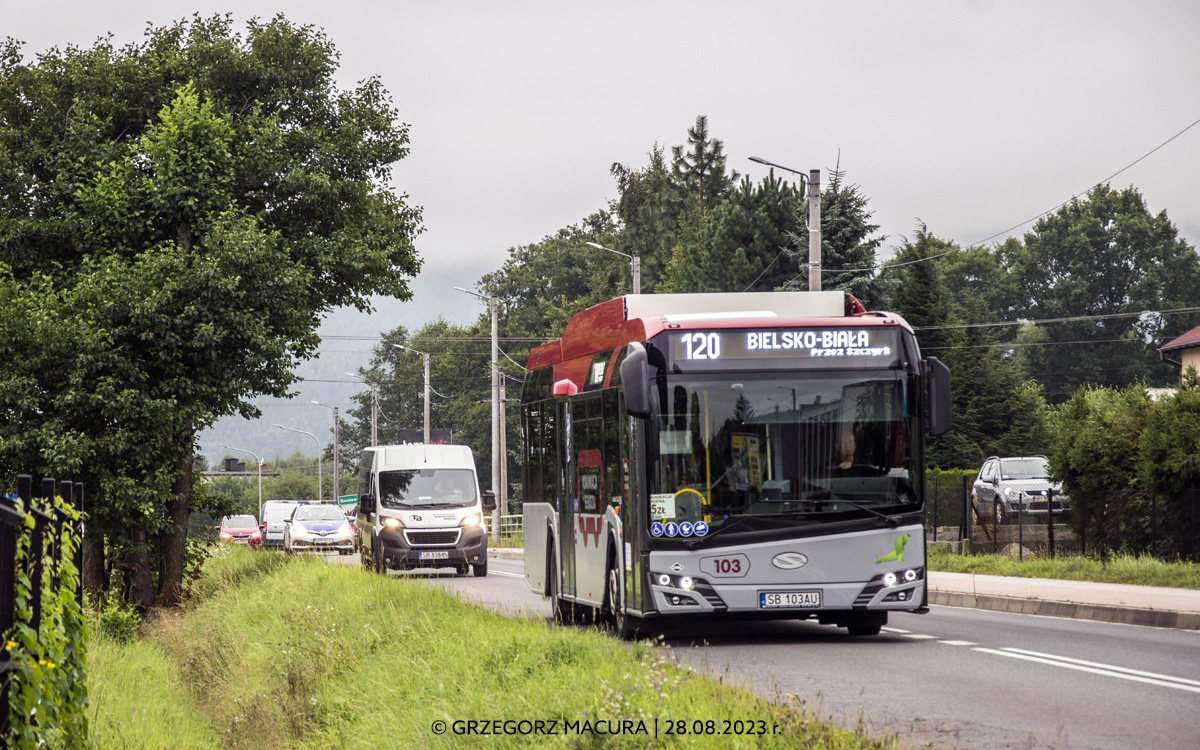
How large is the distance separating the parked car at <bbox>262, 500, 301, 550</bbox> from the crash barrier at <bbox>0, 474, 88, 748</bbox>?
1524 inches

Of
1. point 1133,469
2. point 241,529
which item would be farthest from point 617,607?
point 241,529

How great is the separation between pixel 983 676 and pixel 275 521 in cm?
3887

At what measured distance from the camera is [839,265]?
1996 inches

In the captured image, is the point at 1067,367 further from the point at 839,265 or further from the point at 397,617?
the point at 397,617

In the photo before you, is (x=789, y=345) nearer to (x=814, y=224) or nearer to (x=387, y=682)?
(x=387, y=682)

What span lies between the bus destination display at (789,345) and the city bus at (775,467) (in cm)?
1

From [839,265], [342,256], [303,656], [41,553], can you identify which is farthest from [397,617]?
[839,265]

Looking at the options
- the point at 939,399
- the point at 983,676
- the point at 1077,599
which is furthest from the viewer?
the point at 1077,599

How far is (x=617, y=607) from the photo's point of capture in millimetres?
13289

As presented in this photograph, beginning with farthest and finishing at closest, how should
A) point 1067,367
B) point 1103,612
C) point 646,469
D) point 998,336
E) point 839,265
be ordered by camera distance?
1. point 998,336
2. point 1067,367
3. point 839,265
4. point 1103,612
5. point 646,469

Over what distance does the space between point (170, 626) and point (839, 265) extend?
3500cm

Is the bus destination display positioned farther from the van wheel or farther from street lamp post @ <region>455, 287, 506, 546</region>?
street lamp post @ <region>455, 287, 506, 546</region>

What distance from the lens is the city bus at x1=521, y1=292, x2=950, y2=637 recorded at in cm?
1230

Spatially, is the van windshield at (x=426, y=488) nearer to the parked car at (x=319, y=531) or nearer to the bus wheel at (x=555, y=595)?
the parked car at (x=319, y=531)
